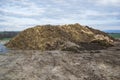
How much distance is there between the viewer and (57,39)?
24.7 metres

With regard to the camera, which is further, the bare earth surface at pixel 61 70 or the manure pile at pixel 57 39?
the manure pile at pixel 57 39

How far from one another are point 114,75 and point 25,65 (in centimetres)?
501

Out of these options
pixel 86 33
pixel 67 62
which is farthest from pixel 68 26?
pixel 67 62

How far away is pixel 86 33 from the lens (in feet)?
95.5

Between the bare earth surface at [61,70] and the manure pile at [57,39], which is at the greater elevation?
the manure pile at [57,39]

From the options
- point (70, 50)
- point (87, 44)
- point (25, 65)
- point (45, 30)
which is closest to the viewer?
point (25, 65)

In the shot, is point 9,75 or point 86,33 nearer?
point 9,75

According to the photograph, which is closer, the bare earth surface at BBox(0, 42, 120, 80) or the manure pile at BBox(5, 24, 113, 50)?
the bare earth surface at BBox(0, 42, 120, 80)

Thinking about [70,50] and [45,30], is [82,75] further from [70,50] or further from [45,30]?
[45,30]

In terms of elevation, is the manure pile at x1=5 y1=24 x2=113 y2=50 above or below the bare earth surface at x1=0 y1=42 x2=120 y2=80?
above

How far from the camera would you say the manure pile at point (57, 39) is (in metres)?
23.3

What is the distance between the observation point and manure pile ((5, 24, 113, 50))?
23344mm

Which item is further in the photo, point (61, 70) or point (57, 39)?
point (57, 39)

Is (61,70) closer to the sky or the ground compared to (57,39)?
closer to the ground
